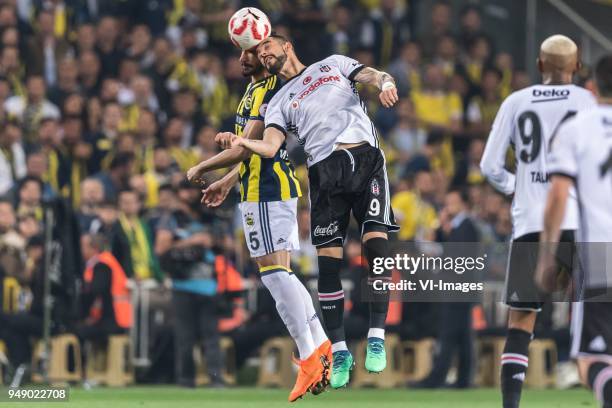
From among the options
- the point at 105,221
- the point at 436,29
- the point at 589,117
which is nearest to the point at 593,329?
the point at 589,117

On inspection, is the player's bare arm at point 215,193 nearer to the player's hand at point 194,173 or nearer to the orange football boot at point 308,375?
the player's hand at point 194,173

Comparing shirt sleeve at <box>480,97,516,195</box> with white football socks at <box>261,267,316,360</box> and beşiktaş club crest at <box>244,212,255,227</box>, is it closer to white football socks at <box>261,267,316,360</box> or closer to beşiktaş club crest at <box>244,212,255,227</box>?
white football socks at <box>261,267,316,360</box>

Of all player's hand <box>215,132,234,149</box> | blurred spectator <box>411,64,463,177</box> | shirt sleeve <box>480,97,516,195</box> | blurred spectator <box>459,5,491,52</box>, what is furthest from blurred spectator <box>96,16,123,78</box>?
shirt sleeve <box>480,97,516,195</box>

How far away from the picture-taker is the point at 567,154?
7688 millimetres

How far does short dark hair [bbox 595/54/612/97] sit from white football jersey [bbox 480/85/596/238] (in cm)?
203

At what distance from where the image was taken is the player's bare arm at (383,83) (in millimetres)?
10344

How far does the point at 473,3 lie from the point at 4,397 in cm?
1363

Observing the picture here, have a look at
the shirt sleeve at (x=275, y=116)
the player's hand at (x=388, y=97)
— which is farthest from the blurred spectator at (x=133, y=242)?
the player's hand at (x=388, y=97)

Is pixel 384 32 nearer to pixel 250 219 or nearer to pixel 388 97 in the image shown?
pixel 250 219

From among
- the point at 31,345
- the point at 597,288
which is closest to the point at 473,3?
the point at 31,345

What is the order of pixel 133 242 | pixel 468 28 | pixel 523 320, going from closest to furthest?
pixel 523 320 → pixel 133 242 → pixel 468 28

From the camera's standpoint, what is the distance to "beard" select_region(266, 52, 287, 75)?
1125 centimetres

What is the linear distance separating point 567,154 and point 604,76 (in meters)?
0.46

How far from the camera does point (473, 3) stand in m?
24.3
